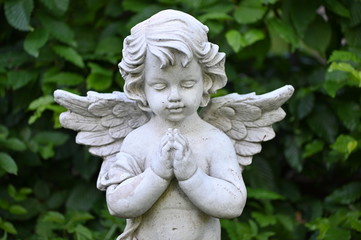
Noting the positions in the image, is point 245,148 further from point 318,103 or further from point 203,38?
point 318,103

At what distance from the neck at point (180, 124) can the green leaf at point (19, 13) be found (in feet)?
4.61

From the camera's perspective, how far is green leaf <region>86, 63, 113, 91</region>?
404cm

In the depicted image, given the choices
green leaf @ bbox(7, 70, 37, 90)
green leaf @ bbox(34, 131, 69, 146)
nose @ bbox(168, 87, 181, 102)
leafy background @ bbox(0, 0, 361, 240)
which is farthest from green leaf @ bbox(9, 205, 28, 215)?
nose @ bbox(168, 87, 181, 102)

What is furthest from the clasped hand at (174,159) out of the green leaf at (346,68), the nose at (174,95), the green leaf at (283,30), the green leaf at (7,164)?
the green leaf at (283,30)

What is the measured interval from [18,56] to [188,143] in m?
1.79

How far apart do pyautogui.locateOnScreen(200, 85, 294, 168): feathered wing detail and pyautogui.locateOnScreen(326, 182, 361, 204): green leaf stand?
1151 millimetres

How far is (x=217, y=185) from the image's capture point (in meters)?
2.76

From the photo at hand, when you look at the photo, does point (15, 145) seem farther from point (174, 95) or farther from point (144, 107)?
point (174, 95)

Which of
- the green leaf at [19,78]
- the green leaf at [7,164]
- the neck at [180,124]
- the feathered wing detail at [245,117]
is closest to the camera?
the neck at [180,124]

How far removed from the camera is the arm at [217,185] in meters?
2.72

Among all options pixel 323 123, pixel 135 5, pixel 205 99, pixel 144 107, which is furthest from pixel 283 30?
pixel 144 107

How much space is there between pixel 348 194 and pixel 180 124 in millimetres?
1537

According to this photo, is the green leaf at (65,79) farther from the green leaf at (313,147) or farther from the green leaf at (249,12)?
the green leaf at (313,147)

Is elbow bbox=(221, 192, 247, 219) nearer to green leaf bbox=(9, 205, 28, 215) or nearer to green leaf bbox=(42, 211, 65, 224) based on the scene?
green leaf bbox=(42, 211, 65, 224)
